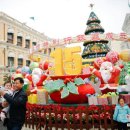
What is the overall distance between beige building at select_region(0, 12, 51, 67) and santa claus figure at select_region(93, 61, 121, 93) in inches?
858

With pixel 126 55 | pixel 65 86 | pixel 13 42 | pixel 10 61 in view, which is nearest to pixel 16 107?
pixel 65 86

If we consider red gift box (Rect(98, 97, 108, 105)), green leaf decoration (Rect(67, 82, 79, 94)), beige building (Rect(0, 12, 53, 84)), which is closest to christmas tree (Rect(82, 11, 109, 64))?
green leaf decoration (Rect(67, 82, 79, 94))

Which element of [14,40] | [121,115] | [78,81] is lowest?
[121,115]

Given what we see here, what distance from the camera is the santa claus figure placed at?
10045 millimetres

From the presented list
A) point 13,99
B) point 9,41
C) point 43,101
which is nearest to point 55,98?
point 43,101

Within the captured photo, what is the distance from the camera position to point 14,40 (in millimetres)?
32938

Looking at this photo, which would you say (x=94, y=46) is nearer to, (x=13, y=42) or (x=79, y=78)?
(x=79, y=78)

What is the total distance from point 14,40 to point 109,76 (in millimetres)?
24767

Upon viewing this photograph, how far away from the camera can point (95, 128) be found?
7172mm

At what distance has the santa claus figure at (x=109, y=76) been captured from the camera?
10.0 m

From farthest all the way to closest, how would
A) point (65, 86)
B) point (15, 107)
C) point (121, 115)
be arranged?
point (65, 86) < point (121, 115) < point (15, 107)

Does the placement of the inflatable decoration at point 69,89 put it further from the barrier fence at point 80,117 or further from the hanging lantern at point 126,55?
the hanging lantern at point 126,55

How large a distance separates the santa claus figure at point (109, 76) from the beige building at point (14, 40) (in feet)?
71.5

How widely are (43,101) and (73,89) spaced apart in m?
1.68
